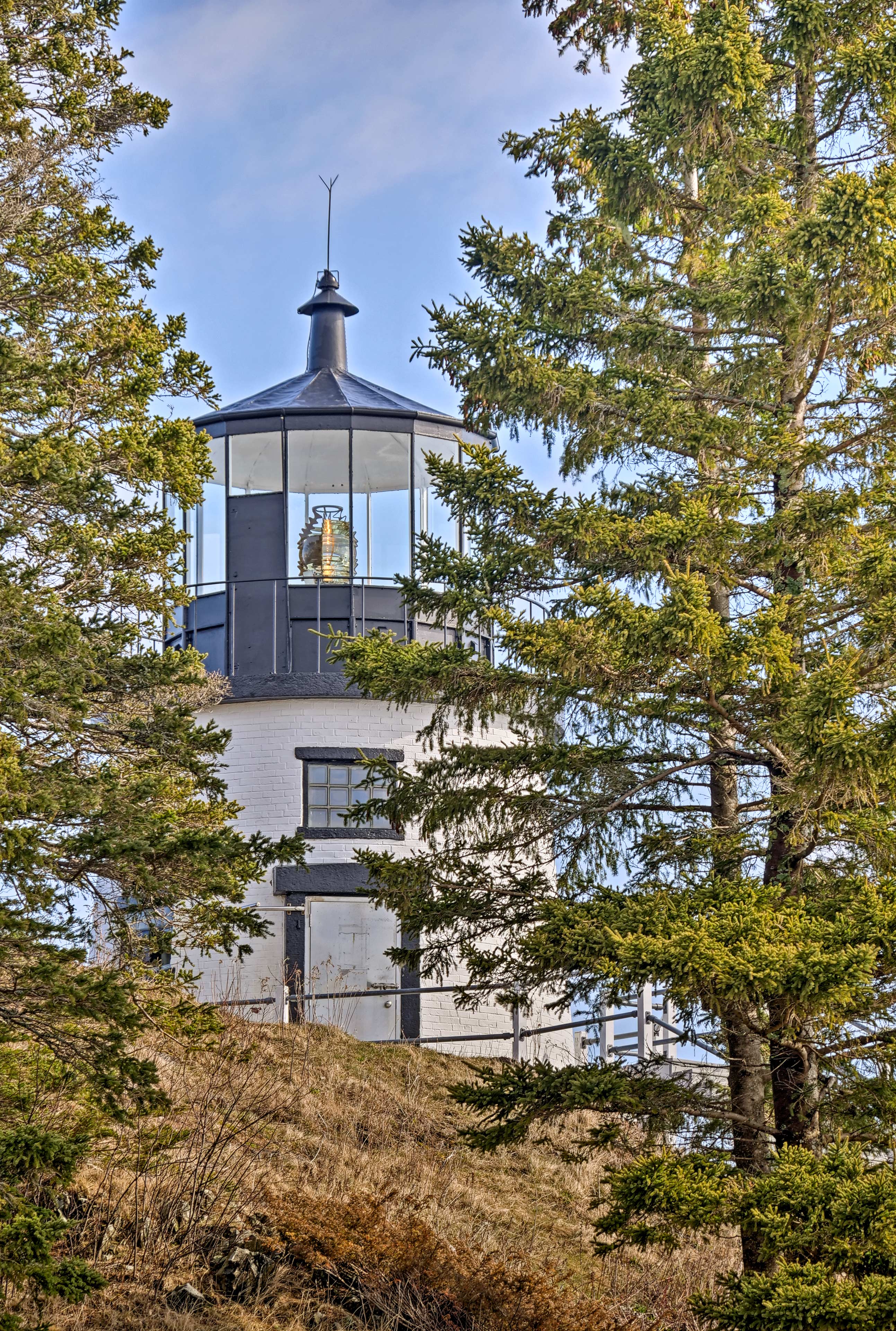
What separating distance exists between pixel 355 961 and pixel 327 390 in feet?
27.4

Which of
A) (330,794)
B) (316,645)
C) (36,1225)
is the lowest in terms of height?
(36,1225)

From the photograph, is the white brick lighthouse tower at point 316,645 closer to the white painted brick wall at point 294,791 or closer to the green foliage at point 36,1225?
the white painted brick wall at point 294,791

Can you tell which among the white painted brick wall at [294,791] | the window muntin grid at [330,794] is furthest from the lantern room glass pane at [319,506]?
the window muntin grid at [330,794]

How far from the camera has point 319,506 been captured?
19500 mm

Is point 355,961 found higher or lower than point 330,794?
lower

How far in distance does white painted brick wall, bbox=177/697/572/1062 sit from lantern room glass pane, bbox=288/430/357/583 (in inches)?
76.0

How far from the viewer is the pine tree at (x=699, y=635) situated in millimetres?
7574

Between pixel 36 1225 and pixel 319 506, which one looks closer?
pixel 36 1225

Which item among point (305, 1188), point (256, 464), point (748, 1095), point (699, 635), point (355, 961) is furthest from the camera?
point (256, 464)

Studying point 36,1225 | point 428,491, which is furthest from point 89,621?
point 428,491

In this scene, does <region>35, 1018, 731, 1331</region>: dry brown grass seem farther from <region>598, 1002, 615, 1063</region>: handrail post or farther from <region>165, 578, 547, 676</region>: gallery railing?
<region>165, 578, 547, 676</region>: gallery railing

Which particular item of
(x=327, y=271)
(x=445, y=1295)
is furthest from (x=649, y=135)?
(x=327, y=271)

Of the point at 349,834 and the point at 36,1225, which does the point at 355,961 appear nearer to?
the point at 349,834

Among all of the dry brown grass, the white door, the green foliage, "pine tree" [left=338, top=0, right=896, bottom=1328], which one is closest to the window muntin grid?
the white door
